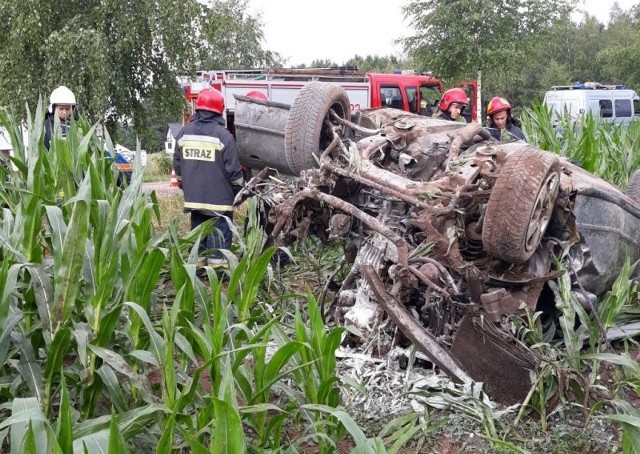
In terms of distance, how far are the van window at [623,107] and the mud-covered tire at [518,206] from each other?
16.1 metres

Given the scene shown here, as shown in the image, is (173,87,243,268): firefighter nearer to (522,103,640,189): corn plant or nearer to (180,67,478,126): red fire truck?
(522,103,640,189): corn plant

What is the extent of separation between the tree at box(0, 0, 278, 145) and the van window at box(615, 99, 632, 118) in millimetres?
11465

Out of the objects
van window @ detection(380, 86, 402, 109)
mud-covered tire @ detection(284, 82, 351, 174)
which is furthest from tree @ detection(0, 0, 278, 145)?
mud-covered tire @ detection(284, 82, 351, 174)

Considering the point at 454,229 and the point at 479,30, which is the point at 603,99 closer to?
the point at 479,30

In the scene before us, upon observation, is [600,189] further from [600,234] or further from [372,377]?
[372,377]

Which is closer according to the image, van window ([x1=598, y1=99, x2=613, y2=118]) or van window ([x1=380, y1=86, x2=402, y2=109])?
van window ([x1=380, y1=86, x2=402, y2=109])

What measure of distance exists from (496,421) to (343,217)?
156 centimetres

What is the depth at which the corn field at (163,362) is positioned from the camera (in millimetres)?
2170

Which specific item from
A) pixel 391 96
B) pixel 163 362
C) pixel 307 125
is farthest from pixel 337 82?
pixel 163 362

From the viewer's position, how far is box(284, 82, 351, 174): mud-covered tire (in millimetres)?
4406

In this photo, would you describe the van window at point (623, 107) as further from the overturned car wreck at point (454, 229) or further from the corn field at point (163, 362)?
the corn field at point (163, 362)

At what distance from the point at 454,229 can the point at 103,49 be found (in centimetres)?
772

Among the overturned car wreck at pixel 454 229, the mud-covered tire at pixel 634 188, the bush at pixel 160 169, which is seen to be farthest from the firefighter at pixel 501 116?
the bush at pixel 160 169

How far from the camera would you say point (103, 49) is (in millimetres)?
9703
